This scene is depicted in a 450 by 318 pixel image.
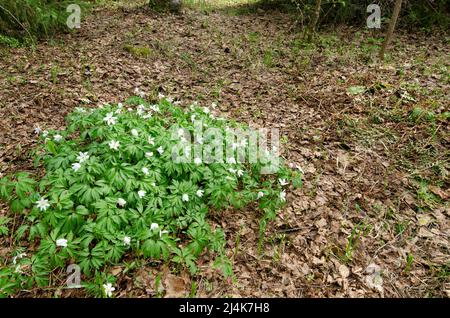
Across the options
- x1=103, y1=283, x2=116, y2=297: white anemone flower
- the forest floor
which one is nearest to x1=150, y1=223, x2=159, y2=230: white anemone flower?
the forest floor

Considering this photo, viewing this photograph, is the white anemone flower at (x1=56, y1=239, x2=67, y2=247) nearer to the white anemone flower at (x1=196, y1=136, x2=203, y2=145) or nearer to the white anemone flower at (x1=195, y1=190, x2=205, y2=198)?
the white anemone flower at (x1=195, y1=190, x2=205, y2=198)

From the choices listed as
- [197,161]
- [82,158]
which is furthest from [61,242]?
[197,161]

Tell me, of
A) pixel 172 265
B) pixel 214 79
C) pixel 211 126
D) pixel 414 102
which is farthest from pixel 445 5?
pixel 172 265

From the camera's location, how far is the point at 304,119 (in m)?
5.07

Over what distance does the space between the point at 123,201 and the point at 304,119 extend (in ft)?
11.3

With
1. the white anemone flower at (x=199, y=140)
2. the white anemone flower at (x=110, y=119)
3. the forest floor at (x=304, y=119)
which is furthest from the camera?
the white anemone flower at (x=199, y=140)

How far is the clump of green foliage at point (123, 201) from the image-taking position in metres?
2.57

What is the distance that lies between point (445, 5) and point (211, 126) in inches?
299

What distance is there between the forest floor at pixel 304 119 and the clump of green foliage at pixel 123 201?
0.23m

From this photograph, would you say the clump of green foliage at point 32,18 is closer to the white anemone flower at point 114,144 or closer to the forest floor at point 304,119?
the forest floor at point 304,119

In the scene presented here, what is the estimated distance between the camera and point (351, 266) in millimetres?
2969

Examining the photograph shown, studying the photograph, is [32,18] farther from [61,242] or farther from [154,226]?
[154,226]

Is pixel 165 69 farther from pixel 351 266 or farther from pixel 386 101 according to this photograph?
pixel 351 266
